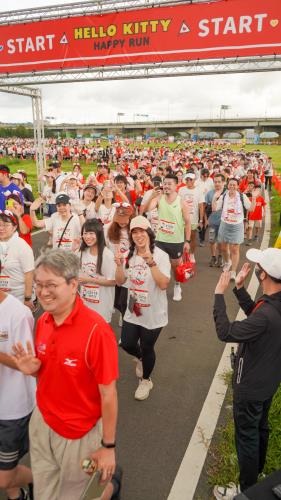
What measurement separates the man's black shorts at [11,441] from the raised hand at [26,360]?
55cm

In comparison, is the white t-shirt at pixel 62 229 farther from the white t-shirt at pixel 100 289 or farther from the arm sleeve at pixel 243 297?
the arm sleeve at pixel 243 297

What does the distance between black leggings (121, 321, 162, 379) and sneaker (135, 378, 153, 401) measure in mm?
120

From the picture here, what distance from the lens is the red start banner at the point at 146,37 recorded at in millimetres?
7168

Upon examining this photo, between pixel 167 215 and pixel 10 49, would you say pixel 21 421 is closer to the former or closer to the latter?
pixel 167 215

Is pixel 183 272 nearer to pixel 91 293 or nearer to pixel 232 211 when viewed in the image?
pixel 91 293

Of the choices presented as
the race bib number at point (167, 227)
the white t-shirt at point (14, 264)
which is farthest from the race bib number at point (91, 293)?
the race bib number at point (167, 227)

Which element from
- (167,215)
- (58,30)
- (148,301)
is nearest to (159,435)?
(148,301)

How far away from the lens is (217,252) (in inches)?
331

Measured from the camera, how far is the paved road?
300cm

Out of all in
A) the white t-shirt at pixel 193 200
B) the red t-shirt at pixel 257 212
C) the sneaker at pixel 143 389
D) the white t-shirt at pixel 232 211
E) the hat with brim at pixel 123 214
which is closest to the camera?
the sneaker at pixel 143 389

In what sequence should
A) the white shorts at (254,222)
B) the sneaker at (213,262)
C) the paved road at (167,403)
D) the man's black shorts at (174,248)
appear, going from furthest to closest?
the white shorts at (254,222), the sneaker at (213,262), the man's black shorts at (174,248), the paved road at (167,403)

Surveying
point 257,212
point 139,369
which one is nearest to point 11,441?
point 139,369

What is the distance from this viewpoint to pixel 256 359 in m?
2.39

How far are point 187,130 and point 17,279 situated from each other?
13459 centimetres
